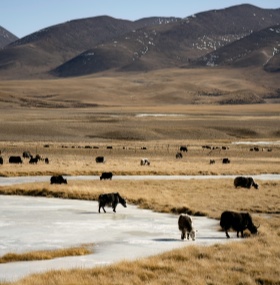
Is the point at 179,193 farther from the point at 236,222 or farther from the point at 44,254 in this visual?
the point at 44,254

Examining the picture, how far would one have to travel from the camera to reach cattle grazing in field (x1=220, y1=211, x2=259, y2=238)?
20.4 m

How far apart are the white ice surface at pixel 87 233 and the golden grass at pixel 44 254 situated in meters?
0.32

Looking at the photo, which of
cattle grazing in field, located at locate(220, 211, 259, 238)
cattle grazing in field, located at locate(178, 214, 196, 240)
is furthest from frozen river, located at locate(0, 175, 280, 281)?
cattle grazing in field, located at locate(220, 211, 259, 238)

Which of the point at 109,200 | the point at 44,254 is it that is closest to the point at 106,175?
the point at 109,200

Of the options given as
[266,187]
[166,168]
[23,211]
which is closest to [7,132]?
[166,168]

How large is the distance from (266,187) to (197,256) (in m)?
22.0

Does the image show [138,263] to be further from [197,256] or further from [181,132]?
[181,132]

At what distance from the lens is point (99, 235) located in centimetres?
2075

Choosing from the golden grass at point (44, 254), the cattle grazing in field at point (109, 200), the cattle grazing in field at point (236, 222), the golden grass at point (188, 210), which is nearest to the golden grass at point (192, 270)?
the golden grass at point (188, 210)

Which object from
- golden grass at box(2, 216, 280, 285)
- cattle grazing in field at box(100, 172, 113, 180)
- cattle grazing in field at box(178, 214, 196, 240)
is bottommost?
golden grass at box(2, 216, 280, 285)

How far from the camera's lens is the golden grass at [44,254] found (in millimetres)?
16688

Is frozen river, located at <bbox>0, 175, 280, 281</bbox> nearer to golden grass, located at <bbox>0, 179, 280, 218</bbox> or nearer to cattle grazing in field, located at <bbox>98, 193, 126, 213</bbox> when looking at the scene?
cattle grazing in field, located at <bbox>98, 193, 126, 213</bbox>

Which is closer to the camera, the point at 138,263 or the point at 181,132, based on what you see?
the point at 138,263

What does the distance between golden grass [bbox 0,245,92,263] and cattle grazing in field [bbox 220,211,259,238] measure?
184 inches
